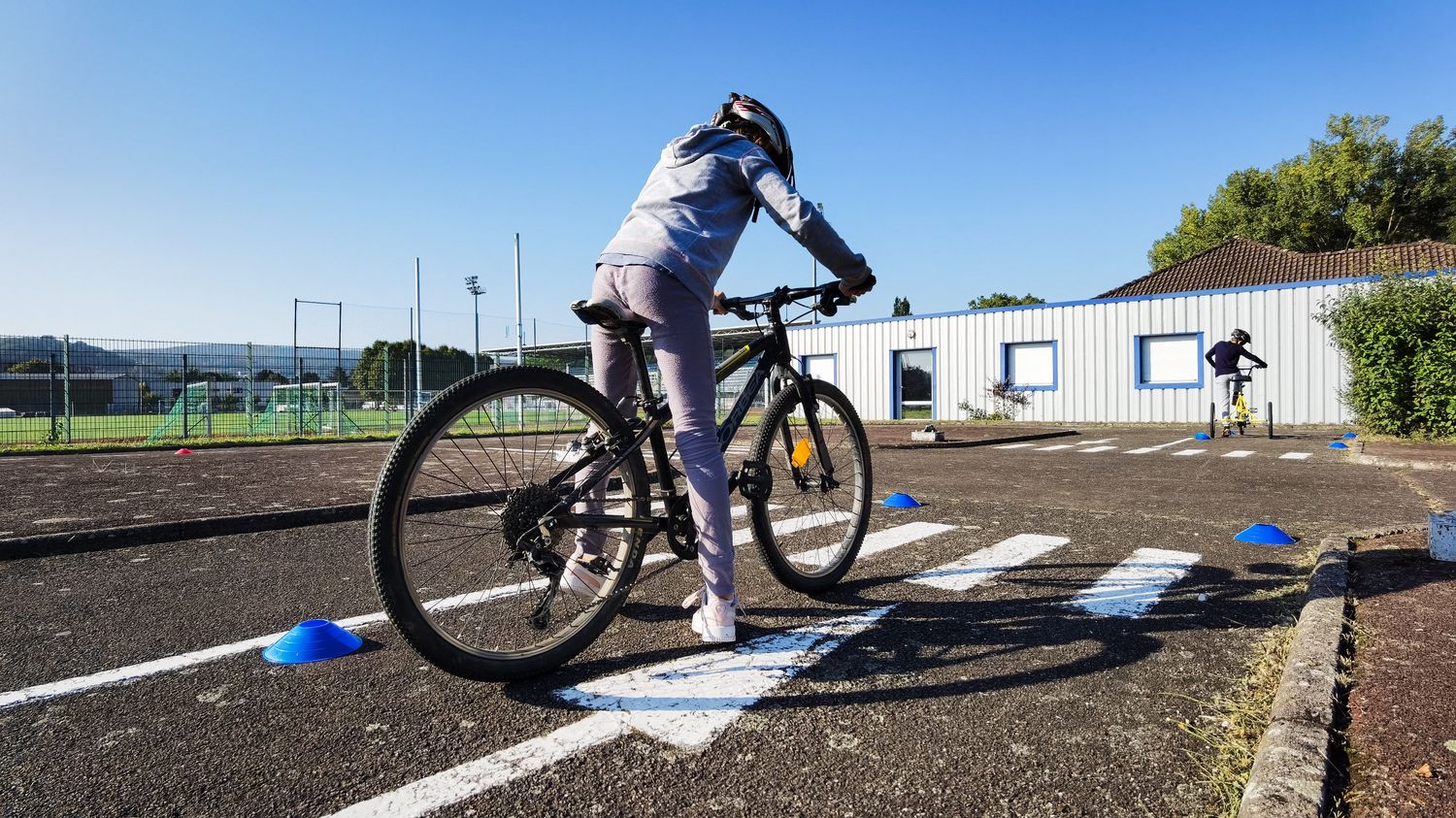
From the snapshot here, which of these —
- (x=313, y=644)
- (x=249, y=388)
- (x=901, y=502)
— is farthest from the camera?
(x=249, y=388)

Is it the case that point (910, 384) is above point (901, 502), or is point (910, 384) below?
above

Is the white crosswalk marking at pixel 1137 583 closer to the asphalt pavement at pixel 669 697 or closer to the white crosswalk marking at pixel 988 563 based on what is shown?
the asphalt pavement at pixel 669 697

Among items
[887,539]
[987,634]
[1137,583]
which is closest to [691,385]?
[987,634]

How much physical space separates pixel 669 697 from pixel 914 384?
1109 inches

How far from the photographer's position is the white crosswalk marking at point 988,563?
3.65m

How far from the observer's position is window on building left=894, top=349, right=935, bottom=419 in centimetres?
2880

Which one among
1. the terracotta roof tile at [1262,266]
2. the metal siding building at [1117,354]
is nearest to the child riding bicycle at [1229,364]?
the metal siding building at [1117,354]

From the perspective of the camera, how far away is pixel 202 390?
64.0ft

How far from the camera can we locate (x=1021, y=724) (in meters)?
2.08

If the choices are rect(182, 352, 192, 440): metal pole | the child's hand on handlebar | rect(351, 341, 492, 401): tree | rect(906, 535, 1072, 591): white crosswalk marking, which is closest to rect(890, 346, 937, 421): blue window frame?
rect(351, 341, 492, 401): tree

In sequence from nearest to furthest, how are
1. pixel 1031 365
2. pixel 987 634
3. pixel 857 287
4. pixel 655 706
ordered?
pixel 655 706 → pixel 987 634 → pixel 857 287 → pixel 1031 365

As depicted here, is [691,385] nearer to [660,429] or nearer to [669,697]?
[660,429]

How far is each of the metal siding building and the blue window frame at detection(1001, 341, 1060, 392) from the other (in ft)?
0.14

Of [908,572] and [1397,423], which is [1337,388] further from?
[908,572]
